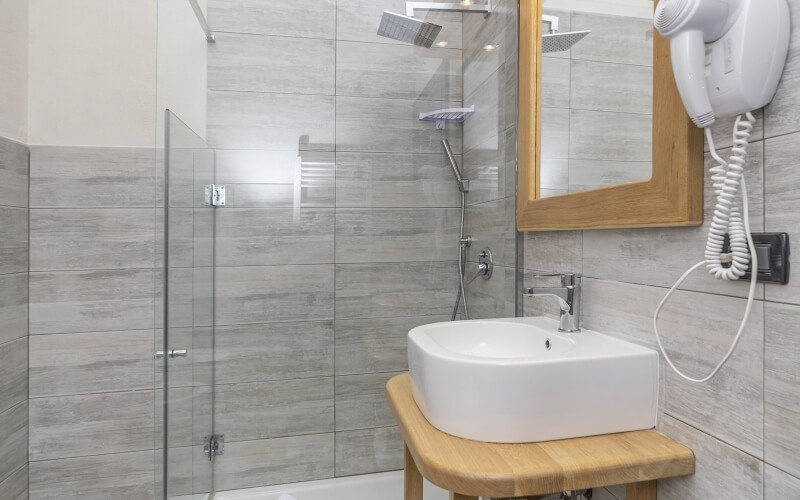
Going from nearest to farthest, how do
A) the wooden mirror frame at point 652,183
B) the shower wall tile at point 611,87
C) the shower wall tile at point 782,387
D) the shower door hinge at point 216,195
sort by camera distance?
1. the shower wall tile at point 782,387
2. the wooden mirror frame at point 652,183
3. the shower wall tile at point 611,87
4. the shower door hinge at point 216,195

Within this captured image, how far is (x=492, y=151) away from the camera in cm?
161

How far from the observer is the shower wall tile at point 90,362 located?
1681mm

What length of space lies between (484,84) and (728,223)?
3.61ft

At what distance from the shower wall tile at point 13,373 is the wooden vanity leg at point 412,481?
1.44 meters

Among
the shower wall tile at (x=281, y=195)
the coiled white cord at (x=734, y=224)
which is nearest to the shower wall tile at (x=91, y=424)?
the shower wall tile at (x=281, y=195)

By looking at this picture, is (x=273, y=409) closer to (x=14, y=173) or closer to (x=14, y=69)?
(x=14, y=173)

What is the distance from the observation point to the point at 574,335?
1.11 metres

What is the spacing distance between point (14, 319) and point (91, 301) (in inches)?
9.2

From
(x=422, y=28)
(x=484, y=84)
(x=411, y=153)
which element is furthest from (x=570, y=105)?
(x=422, y=28)

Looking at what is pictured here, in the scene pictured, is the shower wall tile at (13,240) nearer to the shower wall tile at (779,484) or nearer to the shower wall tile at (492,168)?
the shower wall tile at (492,168)

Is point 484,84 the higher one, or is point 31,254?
point 484,84

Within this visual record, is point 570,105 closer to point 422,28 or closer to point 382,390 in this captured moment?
point 422,28

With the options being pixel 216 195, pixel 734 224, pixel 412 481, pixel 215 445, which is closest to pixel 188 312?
pixel 216 195

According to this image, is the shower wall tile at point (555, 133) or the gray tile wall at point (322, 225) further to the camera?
the gray tile wall at point (322, 225)
